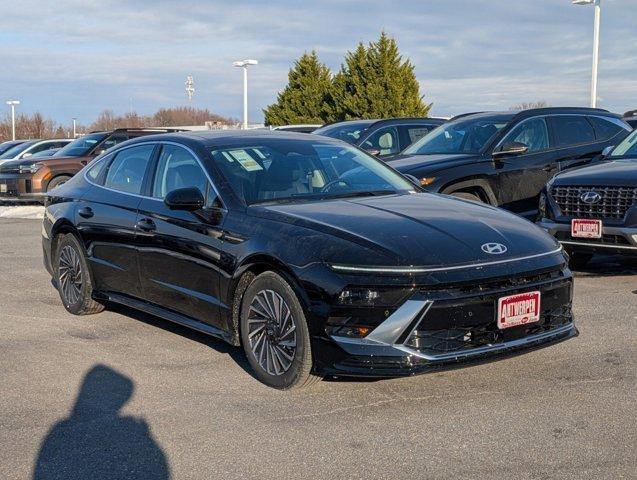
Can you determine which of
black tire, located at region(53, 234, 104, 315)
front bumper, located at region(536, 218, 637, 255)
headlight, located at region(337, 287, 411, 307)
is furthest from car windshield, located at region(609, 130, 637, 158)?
black tire, located at region(53, 234, 104, 315)

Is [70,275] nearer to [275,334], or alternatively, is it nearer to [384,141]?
[275,334]

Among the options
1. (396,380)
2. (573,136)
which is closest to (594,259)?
(573,136)

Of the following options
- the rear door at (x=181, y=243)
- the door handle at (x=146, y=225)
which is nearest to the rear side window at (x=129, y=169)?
the rear door at (x=181, y=243)

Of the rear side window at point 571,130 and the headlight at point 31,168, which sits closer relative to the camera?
the rear side window at point 571,130

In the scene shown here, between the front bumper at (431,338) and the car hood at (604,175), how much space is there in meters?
3.86

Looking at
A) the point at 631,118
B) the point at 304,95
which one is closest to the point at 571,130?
the point at 631,118

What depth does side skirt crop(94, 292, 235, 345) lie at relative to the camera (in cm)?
588

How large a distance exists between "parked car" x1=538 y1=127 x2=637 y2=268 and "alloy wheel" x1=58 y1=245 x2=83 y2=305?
4534 mm

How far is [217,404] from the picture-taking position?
16.8ft

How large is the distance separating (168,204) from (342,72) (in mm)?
32721

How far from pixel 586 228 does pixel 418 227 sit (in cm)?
377

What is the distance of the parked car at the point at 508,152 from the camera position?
10445mm

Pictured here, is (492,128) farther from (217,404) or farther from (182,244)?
(217,404)

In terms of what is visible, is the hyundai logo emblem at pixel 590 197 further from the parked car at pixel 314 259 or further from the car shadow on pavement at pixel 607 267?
the parked car at pixel 314 259
